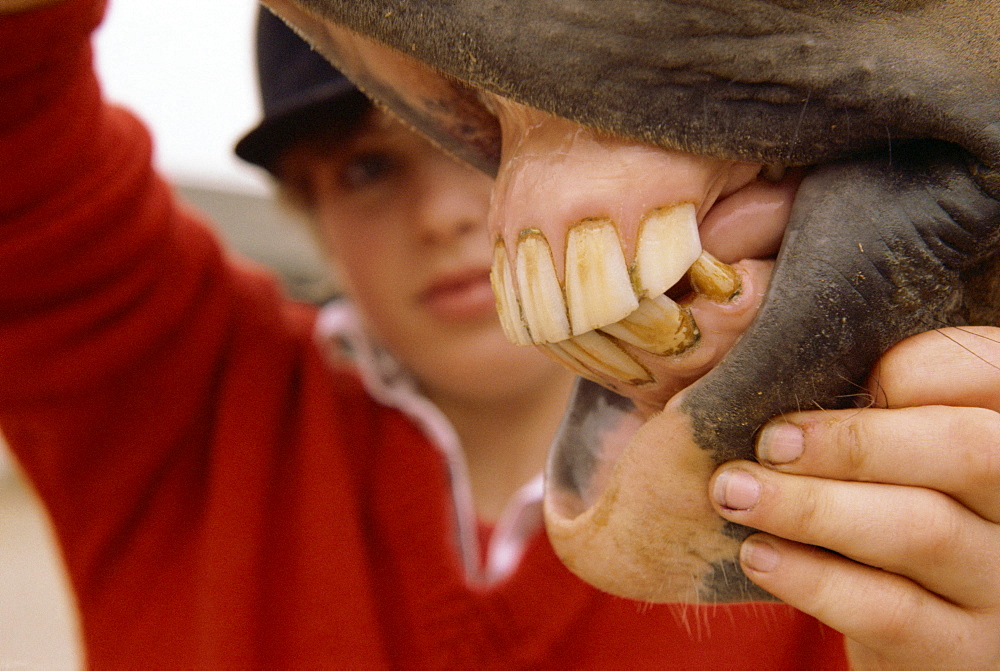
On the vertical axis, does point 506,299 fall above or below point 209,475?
above

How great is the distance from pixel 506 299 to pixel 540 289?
3cm

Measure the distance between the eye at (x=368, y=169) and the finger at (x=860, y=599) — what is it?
81 centimetres

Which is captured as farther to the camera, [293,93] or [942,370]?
[293,93]

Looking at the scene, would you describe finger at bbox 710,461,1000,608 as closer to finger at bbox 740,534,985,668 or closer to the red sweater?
finger at bbox 740,534,985,668

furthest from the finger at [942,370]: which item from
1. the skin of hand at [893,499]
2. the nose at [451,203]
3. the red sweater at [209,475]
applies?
the nose at [451,203]

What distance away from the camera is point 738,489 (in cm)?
41

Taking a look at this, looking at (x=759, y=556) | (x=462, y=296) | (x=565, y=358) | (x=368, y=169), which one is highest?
(x=565, y=358)

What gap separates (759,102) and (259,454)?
930 millimetres

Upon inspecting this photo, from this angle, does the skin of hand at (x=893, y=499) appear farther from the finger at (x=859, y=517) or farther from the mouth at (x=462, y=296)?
the mouth at (x=462, y=296)

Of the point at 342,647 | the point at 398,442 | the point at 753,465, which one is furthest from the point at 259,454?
the point at 753,465

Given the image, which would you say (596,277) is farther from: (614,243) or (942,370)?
(942,370)

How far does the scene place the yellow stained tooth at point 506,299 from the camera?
0.41m

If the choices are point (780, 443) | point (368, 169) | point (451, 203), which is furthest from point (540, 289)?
point (368, 169)

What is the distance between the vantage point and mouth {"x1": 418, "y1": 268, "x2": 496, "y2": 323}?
3.50ft
